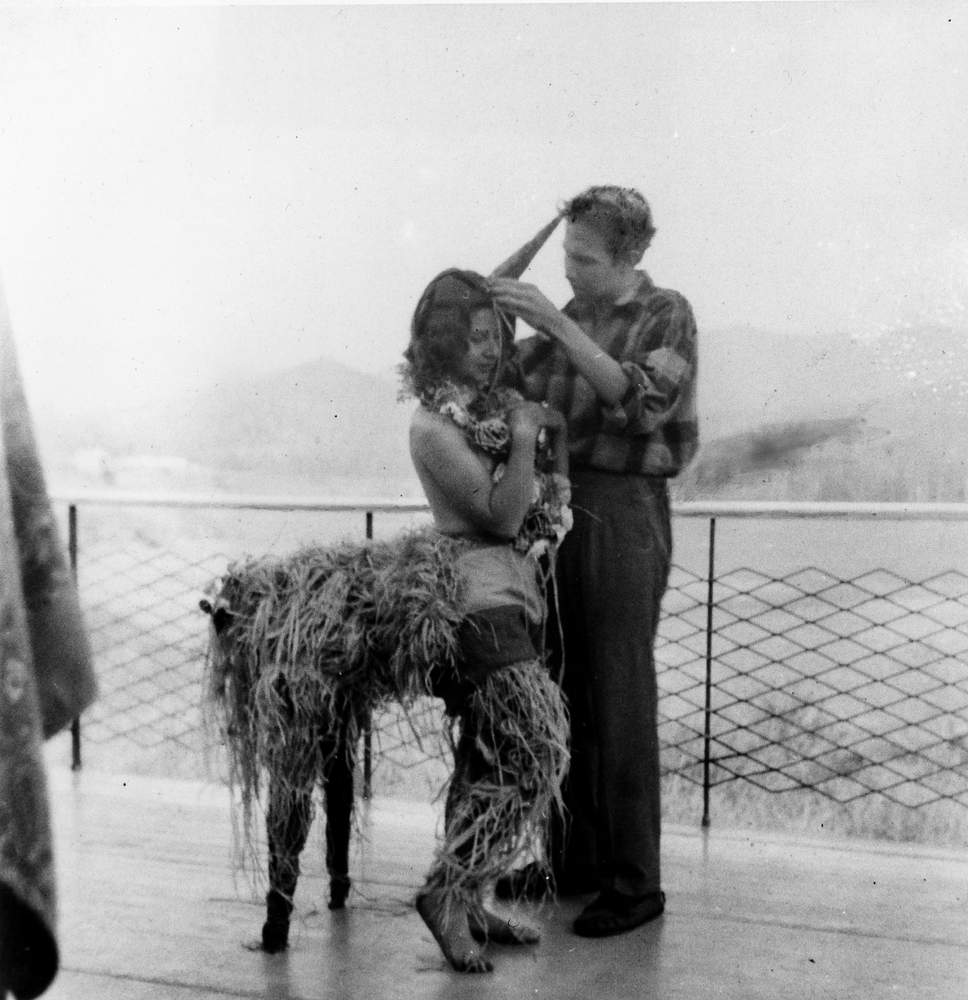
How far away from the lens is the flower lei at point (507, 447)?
2209 millimetres

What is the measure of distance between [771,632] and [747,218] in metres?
0.73

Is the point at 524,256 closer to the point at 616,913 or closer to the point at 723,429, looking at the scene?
the point at 723,429

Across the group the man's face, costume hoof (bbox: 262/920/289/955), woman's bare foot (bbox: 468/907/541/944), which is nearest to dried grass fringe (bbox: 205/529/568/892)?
woman's bare foot (bbox: 468/907/541/944)

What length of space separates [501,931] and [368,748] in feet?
1.23

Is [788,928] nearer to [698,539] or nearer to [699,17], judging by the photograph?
[698,539]

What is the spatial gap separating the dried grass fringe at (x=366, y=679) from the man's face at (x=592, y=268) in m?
0.49

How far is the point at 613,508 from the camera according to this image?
2.37m

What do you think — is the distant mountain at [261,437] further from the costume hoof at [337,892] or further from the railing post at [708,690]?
the costume hoof at [337,892]

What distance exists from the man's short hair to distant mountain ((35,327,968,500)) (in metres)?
0.20

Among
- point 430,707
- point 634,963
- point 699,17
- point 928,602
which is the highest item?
point 699,17

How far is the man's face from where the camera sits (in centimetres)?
229

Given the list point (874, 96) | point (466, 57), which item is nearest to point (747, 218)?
point (874, 96)

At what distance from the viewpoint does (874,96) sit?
2.17 meters

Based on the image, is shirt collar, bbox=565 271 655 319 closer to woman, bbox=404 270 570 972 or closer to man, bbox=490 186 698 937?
man, bbox=490 186 698 937
